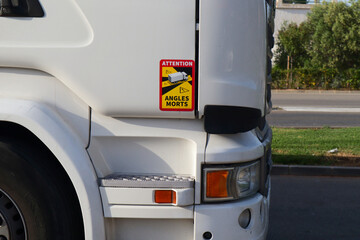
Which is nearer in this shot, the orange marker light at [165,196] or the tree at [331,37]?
the orange marker light at [165,196]

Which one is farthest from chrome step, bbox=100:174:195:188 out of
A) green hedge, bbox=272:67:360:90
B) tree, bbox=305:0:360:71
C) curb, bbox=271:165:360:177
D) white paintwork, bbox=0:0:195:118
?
tree, bbox=305:0:360:71

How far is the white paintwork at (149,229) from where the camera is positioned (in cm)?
289

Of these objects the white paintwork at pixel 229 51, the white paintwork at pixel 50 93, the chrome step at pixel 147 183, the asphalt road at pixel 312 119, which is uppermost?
the white paintwork at pixel 229 51

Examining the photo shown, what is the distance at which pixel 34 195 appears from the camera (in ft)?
9.25

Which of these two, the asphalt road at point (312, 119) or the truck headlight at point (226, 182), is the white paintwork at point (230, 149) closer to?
the truck headlight at point (226, 182)

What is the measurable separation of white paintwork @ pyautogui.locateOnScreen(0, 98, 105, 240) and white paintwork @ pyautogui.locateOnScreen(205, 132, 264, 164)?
66cm

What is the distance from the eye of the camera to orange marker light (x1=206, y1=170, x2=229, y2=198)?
2.85 meters

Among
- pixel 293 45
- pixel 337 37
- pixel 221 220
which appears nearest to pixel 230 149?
pixel 221 220

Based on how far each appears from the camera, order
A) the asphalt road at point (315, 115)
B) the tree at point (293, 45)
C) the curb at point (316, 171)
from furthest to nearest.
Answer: the tree at point (293, 45) → the asphalt road at point (315, 115) → the curb at point (316, 171)

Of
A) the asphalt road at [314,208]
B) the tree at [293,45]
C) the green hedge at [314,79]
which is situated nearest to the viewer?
the asphalt road at [314,208]

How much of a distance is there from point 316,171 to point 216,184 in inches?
194

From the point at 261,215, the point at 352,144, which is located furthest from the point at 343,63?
the point at 261,215

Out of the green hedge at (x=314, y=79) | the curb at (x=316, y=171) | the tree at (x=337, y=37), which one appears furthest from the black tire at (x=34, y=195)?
the tree at (x=337, y=37)

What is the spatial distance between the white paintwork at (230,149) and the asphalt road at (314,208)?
220cm
